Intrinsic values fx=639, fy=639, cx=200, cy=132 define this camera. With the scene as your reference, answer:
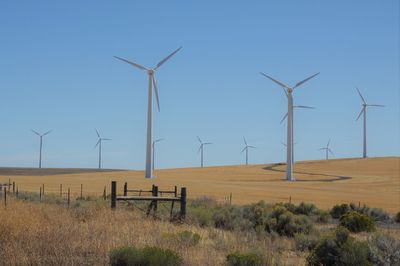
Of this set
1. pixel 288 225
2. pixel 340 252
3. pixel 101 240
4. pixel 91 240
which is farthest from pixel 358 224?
pixel 91 240

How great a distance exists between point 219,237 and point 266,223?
722 cm

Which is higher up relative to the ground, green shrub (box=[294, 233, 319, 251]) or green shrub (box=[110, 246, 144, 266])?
green shrub (box=[110, 246, 144, 266])

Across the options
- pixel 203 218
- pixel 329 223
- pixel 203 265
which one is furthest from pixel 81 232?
pixel 329 223

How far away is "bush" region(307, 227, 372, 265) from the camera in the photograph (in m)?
13.9

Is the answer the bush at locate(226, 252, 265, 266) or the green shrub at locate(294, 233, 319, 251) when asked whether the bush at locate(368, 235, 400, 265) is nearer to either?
the bush at locate(226, 252, 265, 266)

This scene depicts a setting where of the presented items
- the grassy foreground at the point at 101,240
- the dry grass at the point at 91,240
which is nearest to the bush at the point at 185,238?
the grassy foreground at the point at 101,240

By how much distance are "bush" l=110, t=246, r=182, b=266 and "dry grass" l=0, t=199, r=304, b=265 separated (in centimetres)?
52

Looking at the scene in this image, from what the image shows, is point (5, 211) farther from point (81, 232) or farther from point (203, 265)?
point (203, 265)

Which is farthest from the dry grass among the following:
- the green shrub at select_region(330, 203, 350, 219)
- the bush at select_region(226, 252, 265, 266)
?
the green shrub at select_region(330, 203, 350, 219)

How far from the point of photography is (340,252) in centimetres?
1466

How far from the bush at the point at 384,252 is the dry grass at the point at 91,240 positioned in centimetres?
207

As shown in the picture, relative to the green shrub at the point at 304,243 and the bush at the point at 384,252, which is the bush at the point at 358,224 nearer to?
the green shrub at the point at 304,243

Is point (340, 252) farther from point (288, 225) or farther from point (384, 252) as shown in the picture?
point (288, 225)

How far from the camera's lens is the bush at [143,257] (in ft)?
40.4
